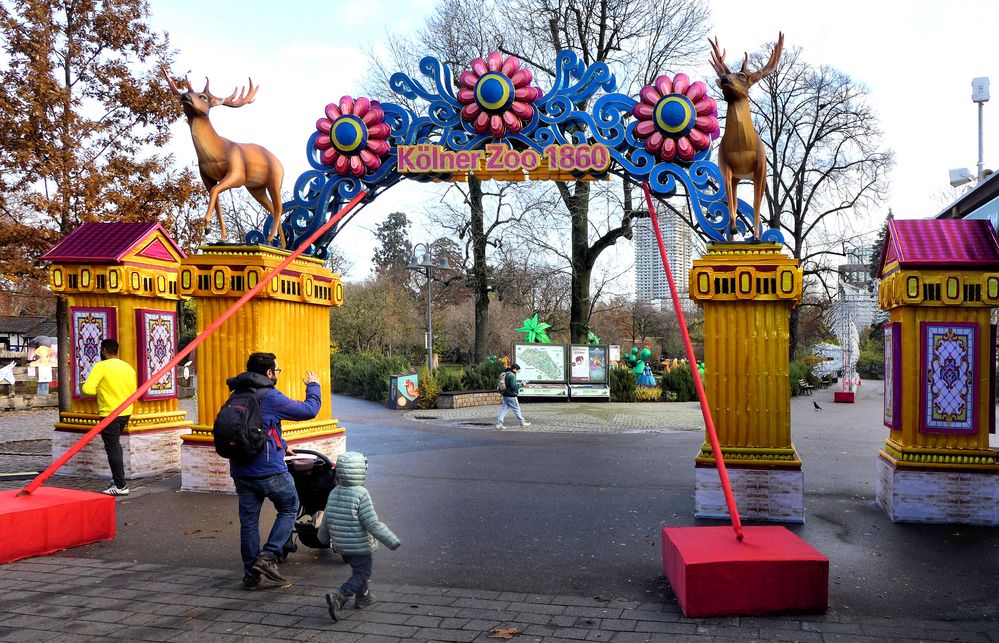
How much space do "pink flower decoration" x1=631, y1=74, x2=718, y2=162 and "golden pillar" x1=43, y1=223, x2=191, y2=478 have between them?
6442 millimetres

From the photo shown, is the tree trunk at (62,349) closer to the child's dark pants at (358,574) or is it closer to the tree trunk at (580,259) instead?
the child's dark pants at (358,574)

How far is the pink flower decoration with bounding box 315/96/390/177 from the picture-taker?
8.59 m

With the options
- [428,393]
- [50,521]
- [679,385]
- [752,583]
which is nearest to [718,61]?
[752,583]

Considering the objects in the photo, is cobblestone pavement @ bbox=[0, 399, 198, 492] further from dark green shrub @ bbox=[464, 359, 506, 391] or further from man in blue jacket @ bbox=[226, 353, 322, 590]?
dark green shrub @ bbox=[464, 359, 506, 391]

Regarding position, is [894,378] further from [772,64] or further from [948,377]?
[772,64]

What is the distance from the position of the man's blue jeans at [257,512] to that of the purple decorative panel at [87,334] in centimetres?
559

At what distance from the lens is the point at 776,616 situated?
4707 mm

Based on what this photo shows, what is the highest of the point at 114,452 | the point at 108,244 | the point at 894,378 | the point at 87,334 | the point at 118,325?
the point at 108,244

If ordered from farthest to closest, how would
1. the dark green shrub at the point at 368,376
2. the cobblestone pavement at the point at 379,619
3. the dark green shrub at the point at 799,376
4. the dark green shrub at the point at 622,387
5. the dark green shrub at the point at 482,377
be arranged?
the dark green shrub at the point at 799,376
the dark green shrub at the point at 368,376
the dark green shrub at the point at 622,387
the dark green shrub at the point at 482,377
the cobblestone pavement at the point at 379,619

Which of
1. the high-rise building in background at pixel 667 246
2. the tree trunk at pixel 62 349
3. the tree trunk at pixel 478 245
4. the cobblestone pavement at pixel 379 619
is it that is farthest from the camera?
the tree trunk at pixel 478 245

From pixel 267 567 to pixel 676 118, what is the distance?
5.82 metres

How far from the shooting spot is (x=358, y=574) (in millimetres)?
4844

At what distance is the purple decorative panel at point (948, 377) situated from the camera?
7.28 m

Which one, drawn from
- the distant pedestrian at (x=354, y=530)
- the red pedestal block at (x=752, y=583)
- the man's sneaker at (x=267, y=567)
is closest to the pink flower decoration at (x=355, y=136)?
the distant pedestrian at (x=354, y=530)
